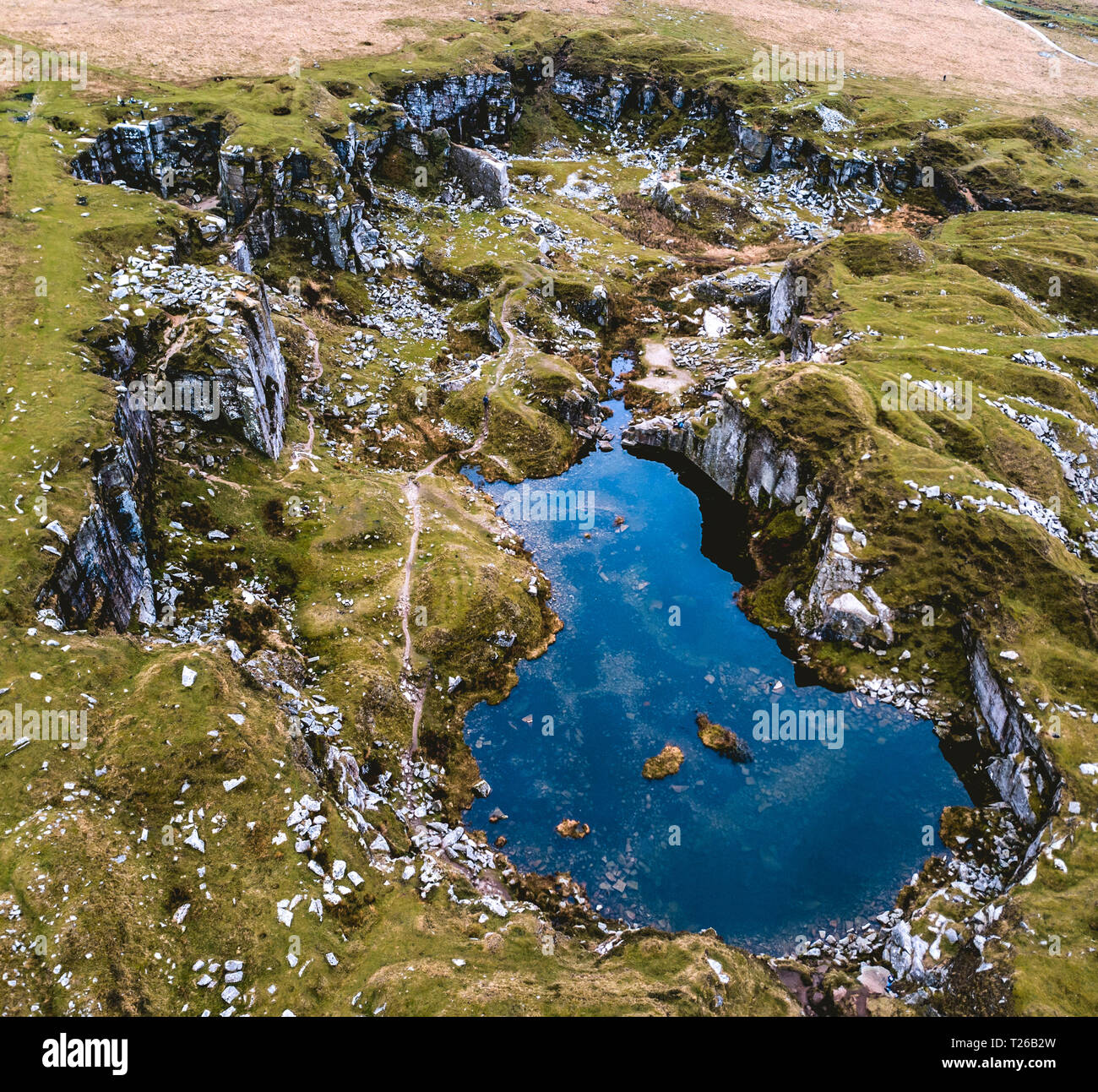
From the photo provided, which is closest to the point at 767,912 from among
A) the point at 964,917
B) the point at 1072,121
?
the point at 964,917

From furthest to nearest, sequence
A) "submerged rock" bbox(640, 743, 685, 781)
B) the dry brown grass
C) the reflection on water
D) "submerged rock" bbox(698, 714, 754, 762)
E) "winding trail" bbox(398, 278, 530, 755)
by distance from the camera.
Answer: the dry brown grass
"winding trail" bbox(398, 278, 530, 755)
"submerged rock" bbox(698, 714, 754, 762)
"submerged rock" bbox(640, 743, 685, 781)
the reflection on water

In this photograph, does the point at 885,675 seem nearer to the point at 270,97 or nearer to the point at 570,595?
the point at 570,595

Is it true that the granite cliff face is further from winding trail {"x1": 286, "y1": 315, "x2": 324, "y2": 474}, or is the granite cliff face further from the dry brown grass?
the dry brown grass

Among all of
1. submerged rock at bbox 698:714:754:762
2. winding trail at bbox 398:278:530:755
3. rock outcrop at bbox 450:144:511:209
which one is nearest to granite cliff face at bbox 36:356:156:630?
winding trail at bbox 398:278:530:755

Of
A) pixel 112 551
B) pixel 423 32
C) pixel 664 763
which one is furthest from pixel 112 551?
pixel 423 32

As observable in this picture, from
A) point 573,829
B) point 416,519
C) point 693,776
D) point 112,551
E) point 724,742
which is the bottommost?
point 573,829

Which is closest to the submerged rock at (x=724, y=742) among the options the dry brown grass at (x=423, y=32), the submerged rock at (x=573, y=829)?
the submerged rock at (x=573, y=829)

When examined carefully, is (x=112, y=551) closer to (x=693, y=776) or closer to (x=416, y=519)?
(x=416, y=519)

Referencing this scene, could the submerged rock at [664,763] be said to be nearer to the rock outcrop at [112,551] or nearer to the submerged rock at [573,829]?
the submerged rock at [573,829]
